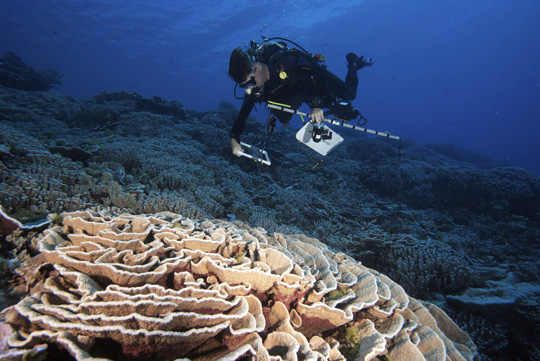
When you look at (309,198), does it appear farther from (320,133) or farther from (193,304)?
(193,304)

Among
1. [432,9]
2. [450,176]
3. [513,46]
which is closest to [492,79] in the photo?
[513,46]

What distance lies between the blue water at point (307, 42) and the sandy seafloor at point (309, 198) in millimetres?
13126

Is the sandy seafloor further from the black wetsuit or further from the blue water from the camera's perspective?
the blue water

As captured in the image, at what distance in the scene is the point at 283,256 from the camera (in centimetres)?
235

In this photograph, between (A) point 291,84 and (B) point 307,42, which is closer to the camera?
(A) point 291,84

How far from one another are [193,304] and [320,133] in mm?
4437

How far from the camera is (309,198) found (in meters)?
7.98

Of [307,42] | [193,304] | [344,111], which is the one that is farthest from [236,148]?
[307,42]

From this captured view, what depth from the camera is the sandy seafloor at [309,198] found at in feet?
12.6

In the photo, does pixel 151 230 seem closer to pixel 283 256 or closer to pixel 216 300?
pixel 216 300

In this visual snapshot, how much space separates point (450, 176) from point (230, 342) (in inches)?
552

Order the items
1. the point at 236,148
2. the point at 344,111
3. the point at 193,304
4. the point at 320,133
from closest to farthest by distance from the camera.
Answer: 1. the point at 193,304
2. the point at 236,148
3. the point at 320,133
4. the point at 344,111

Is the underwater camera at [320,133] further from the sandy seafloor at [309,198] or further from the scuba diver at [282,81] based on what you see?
the sandy seafloor at [309,198]

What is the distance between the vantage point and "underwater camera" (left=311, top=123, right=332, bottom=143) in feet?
16.5
